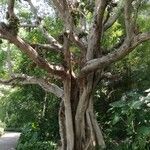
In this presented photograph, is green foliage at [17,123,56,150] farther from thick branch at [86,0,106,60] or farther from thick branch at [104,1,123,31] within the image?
thick branch at [104,1,123,31]

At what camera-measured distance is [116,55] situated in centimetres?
867

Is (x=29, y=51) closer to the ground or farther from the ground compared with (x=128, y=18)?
closer to the ground

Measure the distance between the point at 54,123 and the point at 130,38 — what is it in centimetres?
829

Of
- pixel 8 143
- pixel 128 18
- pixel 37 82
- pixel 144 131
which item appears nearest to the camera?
pixel 128 18

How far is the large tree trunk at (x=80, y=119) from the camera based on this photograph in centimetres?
1009

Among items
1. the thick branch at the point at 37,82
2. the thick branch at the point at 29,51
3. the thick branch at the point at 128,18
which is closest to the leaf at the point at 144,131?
the thick branch at the point at 128,18

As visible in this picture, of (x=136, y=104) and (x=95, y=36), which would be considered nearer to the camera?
(x=136, y=104)

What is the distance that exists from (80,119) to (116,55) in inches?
88.3

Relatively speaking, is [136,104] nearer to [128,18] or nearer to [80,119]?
[128,18]

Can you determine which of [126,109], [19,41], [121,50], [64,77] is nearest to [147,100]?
[126,109]

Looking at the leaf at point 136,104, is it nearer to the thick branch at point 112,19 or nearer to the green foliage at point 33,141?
the thick branch at point 112,19

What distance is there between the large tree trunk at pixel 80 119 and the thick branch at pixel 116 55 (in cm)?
60

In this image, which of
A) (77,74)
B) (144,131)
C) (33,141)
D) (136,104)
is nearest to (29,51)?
(77,74)

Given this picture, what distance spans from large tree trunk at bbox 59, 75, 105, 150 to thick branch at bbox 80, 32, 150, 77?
1.98 ft
